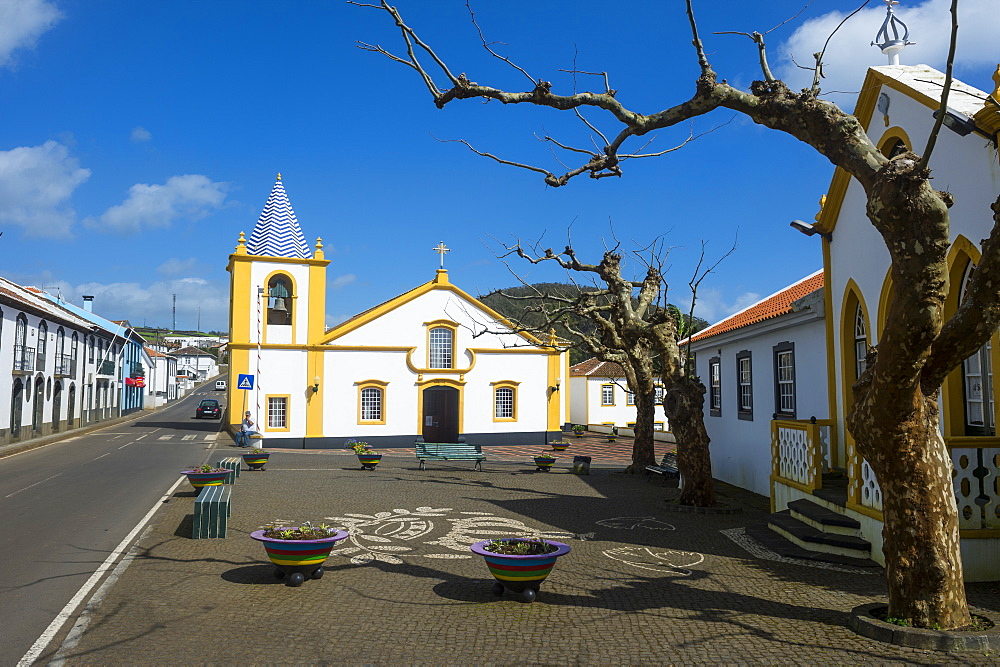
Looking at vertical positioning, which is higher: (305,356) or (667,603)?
(305,356)

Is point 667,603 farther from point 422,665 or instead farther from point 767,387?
point 767,387

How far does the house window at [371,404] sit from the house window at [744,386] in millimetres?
18488

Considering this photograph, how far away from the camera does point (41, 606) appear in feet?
23.5

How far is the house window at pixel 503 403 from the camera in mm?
33781

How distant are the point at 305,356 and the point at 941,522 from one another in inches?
1114

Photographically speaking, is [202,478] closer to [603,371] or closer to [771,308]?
[771,308]

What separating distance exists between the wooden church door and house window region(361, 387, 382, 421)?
210 cm

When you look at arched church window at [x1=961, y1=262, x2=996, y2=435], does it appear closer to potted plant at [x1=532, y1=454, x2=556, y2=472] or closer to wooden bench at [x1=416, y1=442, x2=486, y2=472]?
potted plant at [x1=532, y1=454, x2=556, y2=472]

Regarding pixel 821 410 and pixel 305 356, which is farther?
pixel 305 356

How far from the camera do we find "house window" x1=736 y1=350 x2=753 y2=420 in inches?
665

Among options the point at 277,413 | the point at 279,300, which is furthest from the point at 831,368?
the point at 279,300

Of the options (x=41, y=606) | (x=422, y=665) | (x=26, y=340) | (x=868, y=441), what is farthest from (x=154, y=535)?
(x=26, y=340)

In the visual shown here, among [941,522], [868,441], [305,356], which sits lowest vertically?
[941,522]

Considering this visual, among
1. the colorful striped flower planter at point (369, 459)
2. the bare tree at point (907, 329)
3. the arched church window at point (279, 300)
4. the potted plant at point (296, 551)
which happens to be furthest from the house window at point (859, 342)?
the arched church window at point (279, 300)
